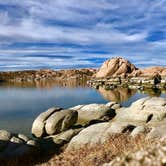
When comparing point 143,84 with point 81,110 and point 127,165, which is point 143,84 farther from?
point 127,165

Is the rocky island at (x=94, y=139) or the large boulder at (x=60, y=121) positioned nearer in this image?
the rocky island at (x=94, y=139)

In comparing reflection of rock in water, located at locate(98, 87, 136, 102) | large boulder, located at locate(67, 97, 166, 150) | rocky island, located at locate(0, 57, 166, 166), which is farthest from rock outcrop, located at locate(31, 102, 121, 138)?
reflection of rock in water, located at locate(98, 87, 136, 102)

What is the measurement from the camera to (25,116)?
131 ft

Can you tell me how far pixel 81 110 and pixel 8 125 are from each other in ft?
26.1

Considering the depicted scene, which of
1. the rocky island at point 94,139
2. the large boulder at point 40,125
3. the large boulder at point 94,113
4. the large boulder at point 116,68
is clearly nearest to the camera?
the rocky island at point 94,139

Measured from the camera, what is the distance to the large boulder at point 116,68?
6212 inches

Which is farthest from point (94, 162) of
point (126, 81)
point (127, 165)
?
point (126, 81)

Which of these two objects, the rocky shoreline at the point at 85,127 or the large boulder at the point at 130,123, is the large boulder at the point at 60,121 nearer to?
the rocky shoreline at the point at 85,127

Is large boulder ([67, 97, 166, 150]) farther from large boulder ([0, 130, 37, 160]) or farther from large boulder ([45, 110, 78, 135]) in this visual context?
large boulder ([45, 110, 78, 135])

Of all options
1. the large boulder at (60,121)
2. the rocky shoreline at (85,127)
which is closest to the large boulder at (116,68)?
the rocky shoreline at (85,127)

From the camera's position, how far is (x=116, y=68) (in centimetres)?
16150

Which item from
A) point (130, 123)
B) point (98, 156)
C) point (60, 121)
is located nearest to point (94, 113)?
point (130, 123)

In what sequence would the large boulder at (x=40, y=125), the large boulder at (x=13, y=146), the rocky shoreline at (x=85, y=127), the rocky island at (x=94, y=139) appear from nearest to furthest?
the rocky island at (x=94, y=139), the large boulder at (x=13, y=146), the rocky shoreline at (x=85, y=127), the large boulder at (x=40, y=125)

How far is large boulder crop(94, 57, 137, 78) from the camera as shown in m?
158
